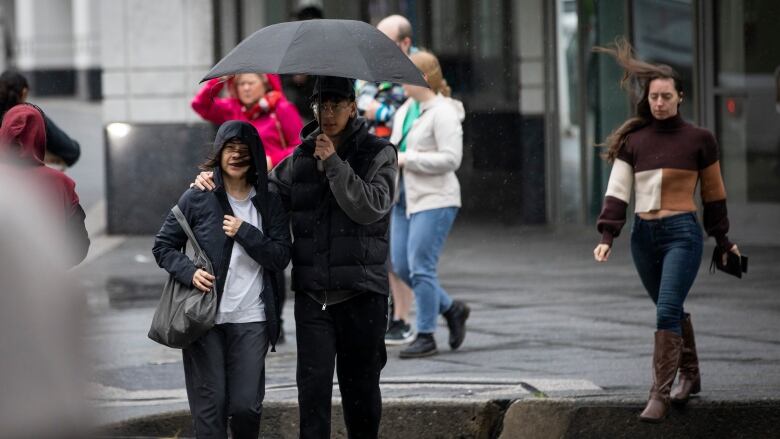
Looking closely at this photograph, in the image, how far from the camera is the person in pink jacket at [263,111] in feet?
28.4

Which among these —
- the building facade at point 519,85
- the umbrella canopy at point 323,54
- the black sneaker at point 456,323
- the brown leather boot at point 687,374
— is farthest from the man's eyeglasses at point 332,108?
the building facade at point 519,85

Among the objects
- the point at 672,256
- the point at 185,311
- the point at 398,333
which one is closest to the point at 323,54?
the point at 185,311

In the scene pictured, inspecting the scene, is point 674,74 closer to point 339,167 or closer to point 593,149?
point 339,167

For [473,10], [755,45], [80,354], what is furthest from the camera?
[473,10]

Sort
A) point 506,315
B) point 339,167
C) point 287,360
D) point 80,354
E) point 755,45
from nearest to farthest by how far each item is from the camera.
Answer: point 80,354 < point 339,167 < point 287,360 < point 506,315 < point 755,45

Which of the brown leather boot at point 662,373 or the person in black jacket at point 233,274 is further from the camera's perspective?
the brown leather boot at point 662,373

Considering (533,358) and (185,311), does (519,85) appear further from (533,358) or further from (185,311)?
(185,311)

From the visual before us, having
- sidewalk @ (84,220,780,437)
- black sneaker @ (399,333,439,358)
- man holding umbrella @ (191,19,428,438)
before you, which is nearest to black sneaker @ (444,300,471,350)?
sidewalk @ (84,220,780,437)

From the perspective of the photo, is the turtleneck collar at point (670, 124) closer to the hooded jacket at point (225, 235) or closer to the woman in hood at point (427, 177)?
the woman in hood at point (427, 177)

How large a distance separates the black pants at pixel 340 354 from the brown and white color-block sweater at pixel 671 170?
1.47m

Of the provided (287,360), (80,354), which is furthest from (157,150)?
(80,354)

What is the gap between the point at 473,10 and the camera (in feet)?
51.6

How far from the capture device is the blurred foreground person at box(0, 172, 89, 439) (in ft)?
10.9

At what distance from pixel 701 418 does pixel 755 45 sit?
705 centimetres
